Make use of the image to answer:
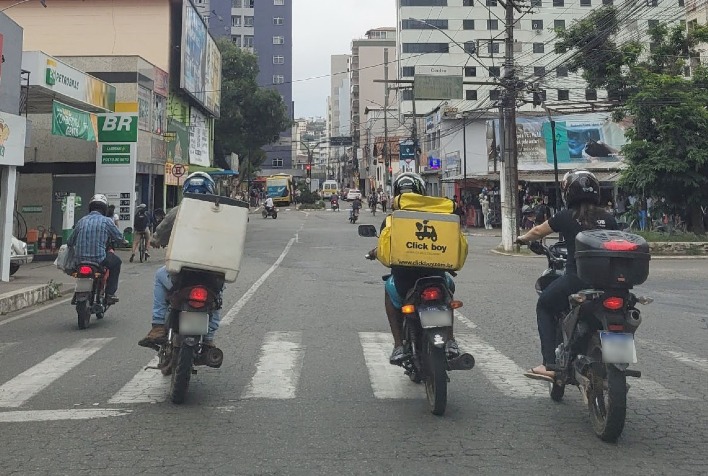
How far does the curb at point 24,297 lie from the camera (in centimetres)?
1141

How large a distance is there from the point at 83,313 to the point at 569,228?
676 centimetres

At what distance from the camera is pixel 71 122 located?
19016 millimetres

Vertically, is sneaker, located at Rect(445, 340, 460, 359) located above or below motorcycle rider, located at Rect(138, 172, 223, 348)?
below

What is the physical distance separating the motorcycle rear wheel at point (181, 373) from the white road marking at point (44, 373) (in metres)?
1.29

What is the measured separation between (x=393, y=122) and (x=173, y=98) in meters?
58.6

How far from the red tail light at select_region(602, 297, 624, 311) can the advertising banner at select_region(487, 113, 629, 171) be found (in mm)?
35323

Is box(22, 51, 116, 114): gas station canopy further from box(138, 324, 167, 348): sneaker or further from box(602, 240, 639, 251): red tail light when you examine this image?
box(602, 240, 639, 251): red tail light

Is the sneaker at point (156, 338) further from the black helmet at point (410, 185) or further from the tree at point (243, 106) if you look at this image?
the tree at point (243, 106)

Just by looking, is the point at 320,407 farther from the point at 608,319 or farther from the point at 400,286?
the point at 608,319

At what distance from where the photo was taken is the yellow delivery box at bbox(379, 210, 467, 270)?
17.9ft

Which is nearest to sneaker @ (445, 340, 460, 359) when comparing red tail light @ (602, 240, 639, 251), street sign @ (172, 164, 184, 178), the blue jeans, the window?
red tail light @ (602, 240, 639, 251)

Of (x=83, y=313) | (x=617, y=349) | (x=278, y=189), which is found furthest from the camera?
(x=278, y=189)

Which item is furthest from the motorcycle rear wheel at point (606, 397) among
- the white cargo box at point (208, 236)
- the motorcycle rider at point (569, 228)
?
the white cargo box at point (208, 236)

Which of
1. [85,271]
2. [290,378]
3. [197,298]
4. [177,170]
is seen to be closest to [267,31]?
[177,170]
